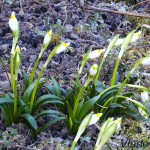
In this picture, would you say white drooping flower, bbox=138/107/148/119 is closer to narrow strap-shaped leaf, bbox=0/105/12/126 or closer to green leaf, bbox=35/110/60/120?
green leaf, bbox=35/110/60/120

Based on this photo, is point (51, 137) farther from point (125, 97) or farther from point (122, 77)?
point (122, 77)

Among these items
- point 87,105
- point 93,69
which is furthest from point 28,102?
point 93,69

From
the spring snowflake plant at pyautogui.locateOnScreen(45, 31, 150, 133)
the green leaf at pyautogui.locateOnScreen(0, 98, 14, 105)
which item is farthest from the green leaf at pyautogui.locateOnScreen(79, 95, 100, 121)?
the green leaf at pyautogui.locateOnScreen(0, 98, 14, 105)

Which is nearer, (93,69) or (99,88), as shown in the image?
(93,69)

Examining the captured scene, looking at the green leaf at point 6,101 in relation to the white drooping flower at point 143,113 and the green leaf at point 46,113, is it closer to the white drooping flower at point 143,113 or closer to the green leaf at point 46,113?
the green leaf at point 46,113

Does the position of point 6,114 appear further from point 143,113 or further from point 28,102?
point 143,113

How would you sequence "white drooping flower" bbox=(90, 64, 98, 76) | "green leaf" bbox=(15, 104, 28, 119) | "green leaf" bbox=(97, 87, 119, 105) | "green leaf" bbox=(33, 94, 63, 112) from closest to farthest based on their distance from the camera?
"white drooping flower" bbox=(90, 64, 98, 76)
"green leaf" bbox=(15, 104, 28, 119)
"green leaf" bbox=(33, 94, 63, 112)
"green leaf" bbox=(97, 87, 119, 105)

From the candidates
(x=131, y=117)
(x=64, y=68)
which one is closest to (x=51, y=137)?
(x=131, y=117)

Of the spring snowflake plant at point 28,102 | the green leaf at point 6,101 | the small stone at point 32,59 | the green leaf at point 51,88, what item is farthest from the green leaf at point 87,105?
the small stone at point 32,59
